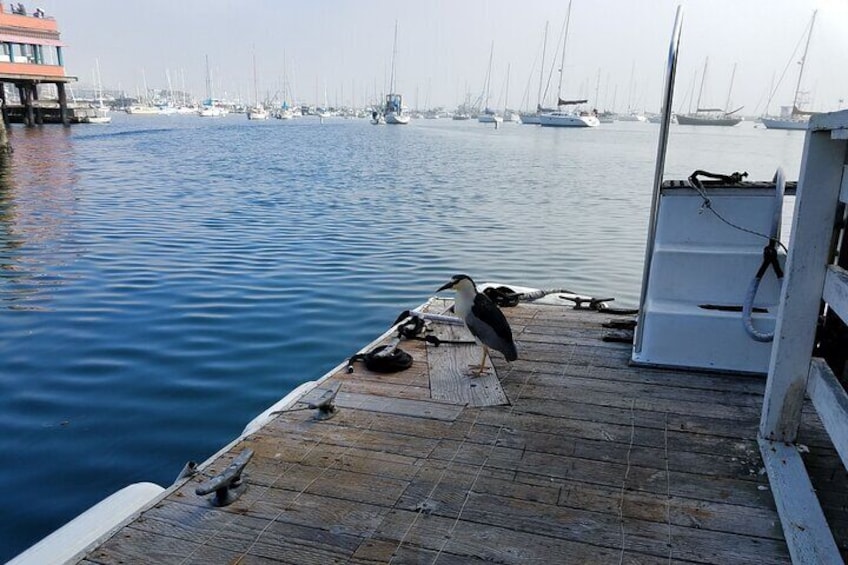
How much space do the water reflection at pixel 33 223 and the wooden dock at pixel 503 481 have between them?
809 centimetres

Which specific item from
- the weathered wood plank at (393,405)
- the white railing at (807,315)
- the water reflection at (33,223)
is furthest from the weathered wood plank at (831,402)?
the water reflection at (33,223)

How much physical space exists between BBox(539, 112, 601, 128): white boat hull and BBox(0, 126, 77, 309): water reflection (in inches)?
3238

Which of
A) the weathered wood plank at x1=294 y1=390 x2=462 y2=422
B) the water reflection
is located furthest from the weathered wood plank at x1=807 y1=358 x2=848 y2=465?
the water reflection

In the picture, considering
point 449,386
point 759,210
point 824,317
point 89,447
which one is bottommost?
point 89,447

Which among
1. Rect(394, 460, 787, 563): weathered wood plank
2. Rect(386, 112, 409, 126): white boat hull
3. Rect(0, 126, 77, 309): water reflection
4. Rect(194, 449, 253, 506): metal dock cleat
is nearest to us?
Rect(394, 460, 787, 563): weathered wood plank

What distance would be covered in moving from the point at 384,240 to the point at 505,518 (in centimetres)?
1277

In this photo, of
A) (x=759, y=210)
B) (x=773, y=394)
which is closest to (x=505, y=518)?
(x=773, y=394)

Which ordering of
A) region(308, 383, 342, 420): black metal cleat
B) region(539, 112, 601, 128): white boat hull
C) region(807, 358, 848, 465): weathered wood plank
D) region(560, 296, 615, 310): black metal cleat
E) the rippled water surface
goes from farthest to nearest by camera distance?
region(539, 112, 601, 128): white boat hull < region(560, 296, 615, 310): black metal cleat < the rippled water surface < region(308, 383, 342, 420): black metal cleat < region(807, 358, 848, 465): weathered wood plank

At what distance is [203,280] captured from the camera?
36.8 feet

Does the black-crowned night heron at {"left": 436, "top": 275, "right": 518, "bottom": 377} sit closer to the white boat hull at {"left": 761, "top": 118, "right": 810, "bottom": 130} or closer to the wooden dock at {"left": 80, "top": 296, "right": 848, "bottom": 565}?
the wooden dock at {"left": 80, "top": 296, "right": 848, "bottom": 565}

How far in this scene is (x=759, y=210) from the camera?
513 centimetres

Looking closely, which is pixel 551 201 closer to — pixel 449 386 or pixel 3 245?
pixel 3 245

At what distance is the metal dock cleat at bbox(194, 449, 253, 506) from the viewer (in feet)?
10.1

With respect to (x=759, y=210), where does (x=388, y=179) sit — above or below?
below
